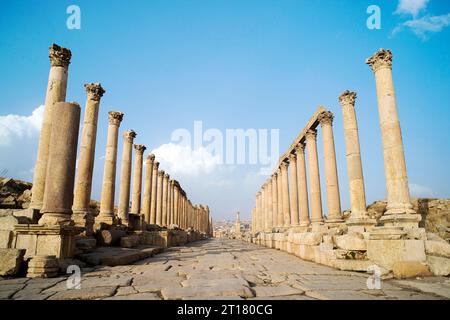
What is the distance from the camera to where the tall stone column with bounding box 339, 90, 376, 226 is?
1136cm

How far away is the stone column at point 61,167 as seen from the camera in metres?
7.16

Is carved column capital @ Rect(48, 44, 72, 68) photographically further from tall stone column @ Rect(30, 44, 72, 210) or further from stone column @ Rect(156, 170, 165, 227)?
stone column @ Rect(156, 170, 165, 227)

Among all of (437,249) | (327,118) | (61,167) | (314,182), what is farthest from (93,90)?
(437,249)

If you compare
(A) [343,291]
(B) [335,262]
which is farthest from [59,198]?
(B) [335,262]

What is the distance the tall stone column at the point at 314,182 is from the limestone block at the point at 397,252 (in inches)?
387

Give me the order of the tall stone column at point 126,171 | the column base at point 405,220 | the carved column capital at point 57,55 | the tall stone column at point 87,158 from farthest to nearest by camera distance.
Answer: the tall stone column at point 126,171 < the tall stone column at point 87,158 < the carved column capital at point 57,55 < the column base at point 405,220

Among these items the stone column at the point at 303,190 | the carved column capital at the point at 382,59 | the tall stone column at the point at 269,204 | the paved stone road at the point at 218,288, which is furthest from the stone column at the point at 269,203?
the paved stone road at the point at 218,288

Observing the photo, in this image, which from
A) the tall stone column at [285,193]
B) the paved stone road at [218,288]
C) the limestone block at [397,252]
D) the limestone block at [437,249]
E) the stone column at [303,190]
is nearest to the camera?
the paved stone road at [218,288]

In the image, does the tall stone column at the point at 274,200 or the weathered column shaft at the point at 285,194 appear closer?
the weathered column shaft at the point at 285,194

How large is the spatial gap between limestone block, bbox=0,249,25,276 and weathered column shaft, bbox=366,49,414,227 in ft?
30.7

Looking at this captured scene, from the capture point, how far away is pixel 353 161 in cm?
1225

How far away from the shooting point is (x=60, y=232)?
21.5 ft

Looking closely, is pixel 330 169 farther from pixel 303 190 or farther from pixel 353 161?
pixel 303 190

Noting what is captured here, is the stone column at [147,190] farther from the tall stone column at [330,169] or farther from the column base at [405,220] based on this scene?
the column base at [405,220]
